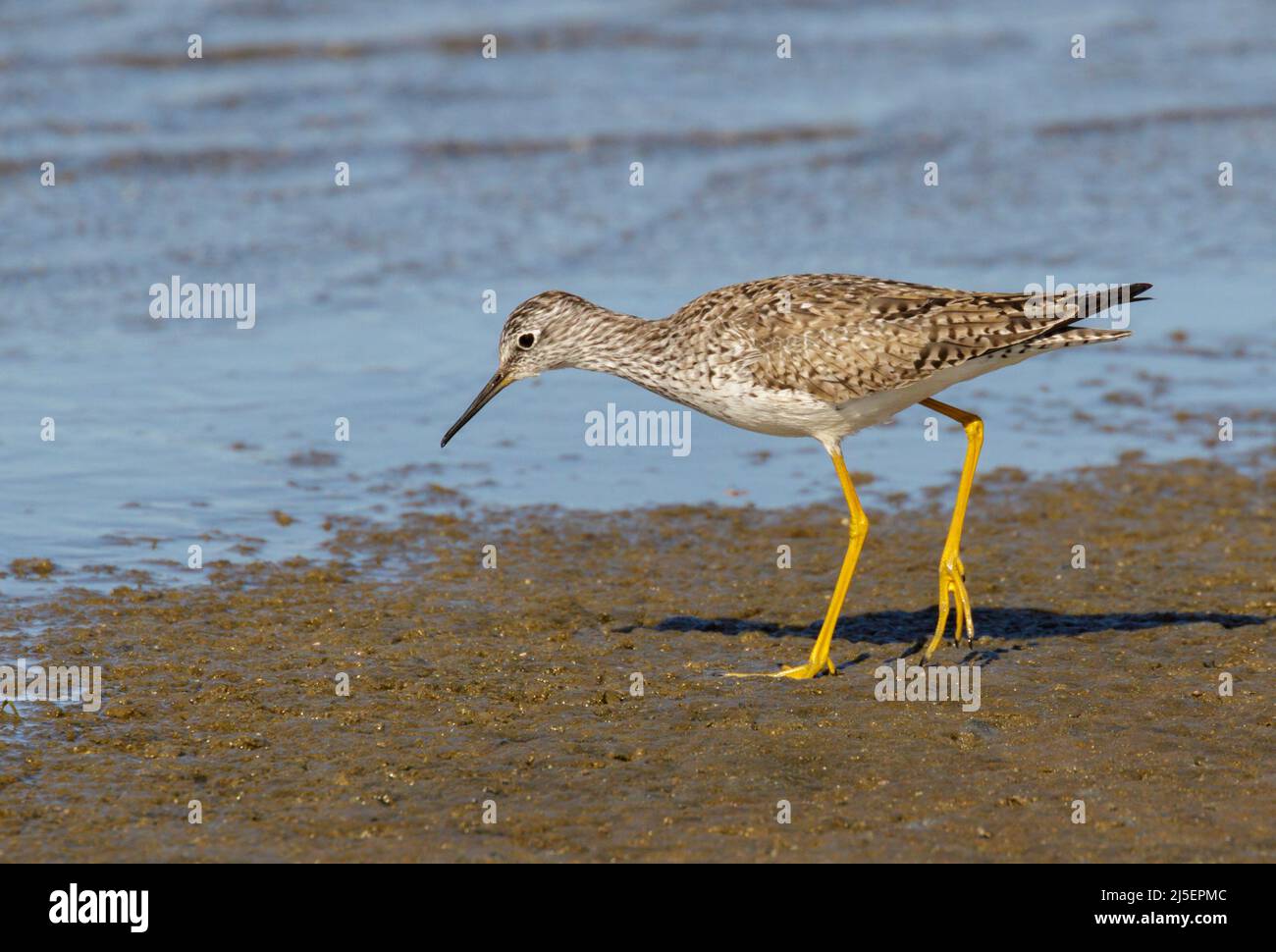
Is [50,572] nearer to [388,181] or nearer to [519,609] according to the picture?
[519,609]

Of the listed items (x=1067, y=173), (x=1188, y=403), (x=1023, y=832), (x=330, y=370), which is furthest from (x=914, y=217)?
(x=1023, y=832)

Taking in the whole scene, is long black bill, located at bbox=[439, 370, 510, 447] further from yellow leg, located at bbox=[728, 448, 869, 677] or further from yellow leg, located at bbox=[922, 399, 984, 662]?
yellow leg, located at bbox=[922, 399, 984, 662]

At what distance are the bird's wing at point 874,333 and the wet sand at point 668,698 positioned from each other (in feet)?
4.58

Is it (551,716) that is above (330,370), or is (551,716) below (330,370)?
below

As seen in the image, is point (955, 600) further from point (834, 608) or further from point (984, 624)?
point (834, 608)

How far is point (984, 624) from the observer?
921 cm

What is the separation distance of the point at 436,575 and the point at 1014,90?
14.2 meters

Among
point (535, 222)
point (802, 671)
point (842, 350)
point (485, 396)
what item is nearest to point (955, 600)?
point (802, 671)

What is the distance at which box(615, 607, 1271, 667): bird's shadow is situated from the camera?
903cm

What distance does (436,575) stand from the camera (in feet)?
32.7

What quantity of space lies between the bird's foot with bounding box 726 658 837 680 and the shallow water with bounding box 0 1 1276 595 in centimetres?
287

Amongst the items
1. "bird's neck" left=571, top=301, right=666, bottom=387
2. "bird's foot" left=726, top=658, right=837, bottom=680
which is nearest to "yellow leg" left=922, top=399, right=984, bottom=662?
"bird's foot" left=726, top=658, right=837, bottom=680

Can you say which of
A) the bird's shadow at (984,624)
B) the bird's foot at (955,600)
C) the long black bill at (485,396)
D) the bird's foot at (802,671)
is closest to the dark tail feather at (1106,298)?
the bird's foot at (955,600)

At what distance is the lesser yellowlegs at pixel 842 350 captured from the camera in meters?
→ 8.64
